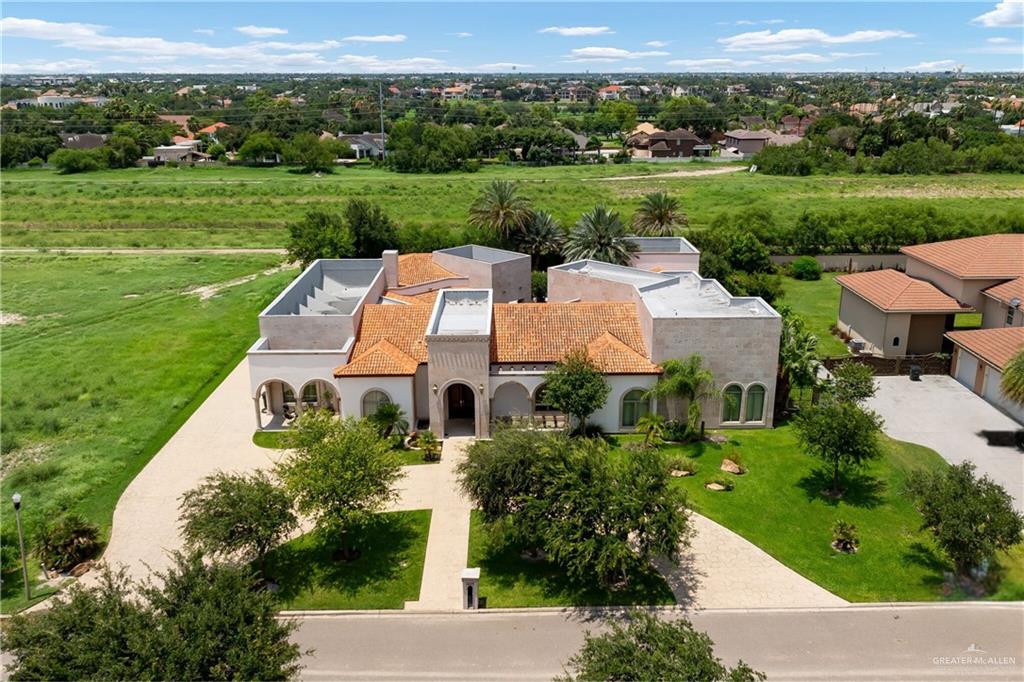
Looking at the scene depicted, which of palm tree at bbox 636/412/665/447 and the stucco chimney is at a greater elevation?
the stucco chimney

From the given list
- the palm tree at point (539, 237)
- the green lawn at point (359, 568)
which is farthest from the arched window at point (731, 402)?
the palm tree at point (539, 237)

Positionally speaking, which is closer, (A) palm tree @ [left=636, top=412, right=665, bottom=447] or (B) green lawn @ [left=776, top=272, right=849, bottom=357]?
(A) palm tree @ [left=636, top=412, right=665, bottom=447]

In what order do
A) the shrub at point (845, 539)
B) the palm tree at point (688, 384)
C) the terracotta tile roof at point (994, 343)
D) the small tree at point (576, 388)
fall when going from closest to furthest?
the shrub at point (845, 539)
the small tree at point (576, 388)
the palm tree at point (688, 384)
the terracotta tile roof at point (994, 343)

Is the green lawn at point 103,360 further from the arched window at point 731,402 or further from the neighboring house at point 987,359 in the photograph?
the neighboring house at point 987,359

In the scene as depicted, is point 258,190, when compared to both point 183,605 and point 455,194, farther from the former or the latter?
point 183,605

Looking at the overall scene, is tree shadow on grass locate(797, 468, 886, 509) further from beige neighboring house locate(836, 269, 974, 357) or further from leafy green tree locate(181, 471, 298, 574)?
leafy green tree locate(181, 471, 298, 574)

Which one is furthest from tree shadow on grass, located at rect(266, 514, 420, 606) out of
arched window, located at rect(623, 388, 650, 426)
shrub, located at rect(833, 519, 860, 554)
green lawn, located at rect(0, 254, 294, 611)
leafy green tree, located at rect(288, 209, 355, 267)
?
leafy green tree, located at rect(288, 209, 355, 267)


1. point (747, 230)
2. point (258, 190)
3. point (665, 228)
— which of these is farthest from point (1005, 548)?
point (258, 190)
